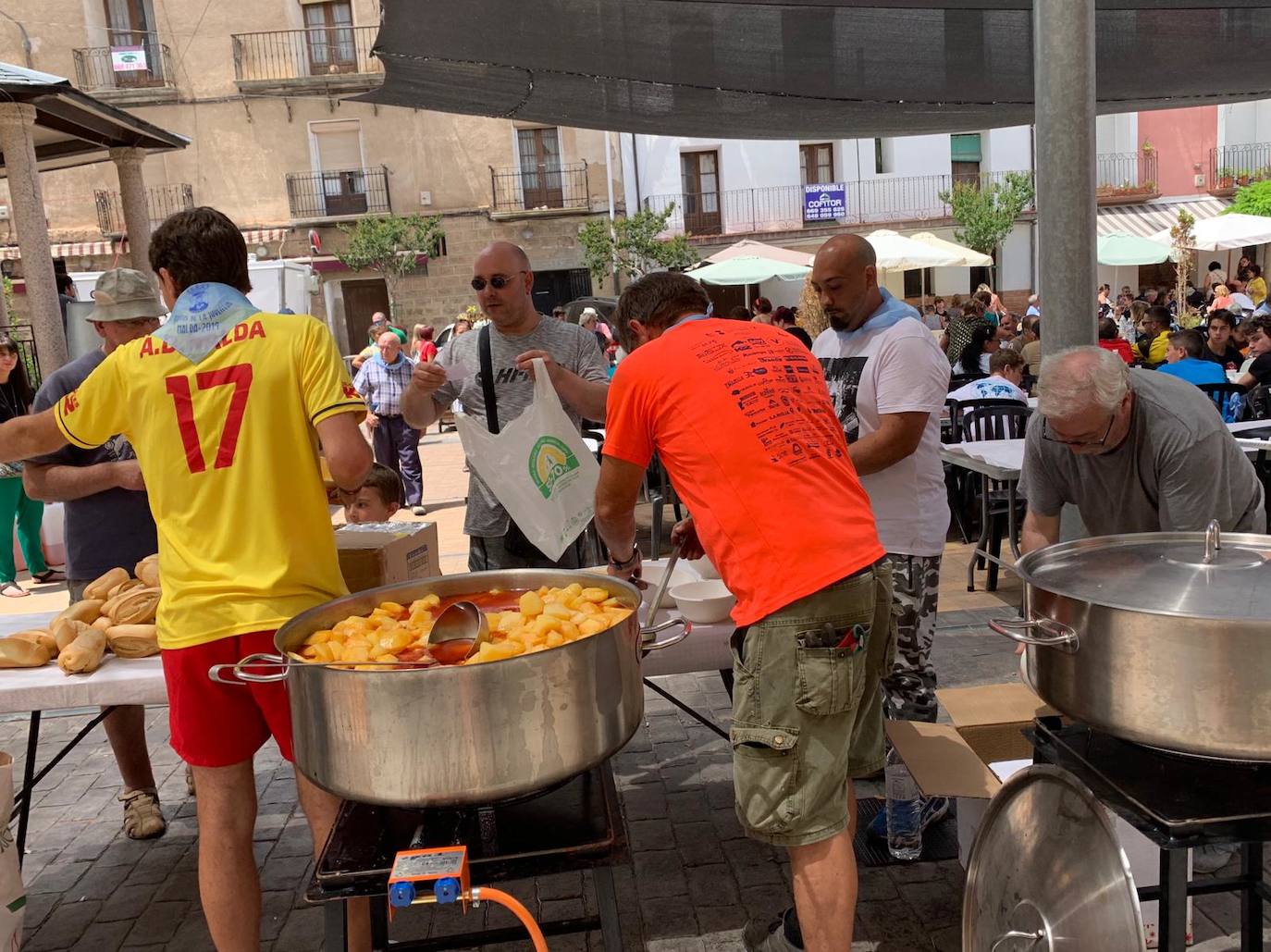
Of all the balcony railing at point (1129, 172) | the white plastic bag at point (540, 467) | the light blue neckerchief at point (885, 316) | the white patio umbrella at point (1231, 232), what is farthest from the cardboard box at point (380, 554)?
the balcony railing at point (1129, 172)

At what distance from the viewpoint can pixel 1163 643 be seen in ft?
5.41

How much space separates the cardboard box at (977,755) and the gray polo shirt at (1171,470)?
1.82 ft

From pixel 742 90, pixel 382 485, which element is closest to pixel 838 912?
pixel 382 485

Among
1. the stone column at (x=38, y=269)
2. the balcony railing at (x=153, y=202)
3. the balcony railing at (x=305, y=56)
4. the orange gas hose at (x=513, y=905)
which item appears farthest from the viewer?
the balcony railing at (x=305, y=56)

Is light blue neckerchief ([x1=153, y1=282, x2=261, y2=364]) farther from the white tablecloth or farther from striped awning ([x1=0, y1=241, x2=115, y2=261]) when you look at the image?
striped awning ([x1=0, y1=241, x2=115, y2=261])

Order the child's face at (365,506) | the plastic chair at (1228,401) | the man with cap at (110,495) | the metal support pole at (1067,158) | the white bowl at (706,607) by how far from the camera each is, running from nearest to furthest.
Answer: the white bowl at (706,607) → the metal support pole at (1067,158) → the man with cap at (110,495) → the child's face at (365,506) → the plastic chair at (1228,401)

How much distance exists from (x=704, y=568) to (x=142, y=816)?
7.08 feet

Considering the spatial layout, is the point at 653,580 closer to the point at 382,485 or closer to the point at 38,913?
the point at 382,485

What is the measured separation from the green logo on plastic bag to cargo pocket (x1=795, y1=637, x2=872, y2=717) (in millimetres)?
1209

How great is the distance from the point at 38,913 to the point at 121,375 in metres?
1.88

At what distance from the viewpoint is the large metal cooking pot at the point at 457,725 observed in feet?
5.53

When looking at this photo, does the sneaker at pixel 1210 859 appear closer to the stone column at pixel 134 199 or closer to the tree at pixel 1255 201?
the stone column at pixel 134 199

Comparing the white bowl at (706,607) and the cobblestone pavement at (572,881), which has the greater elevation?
the white bowl at (706,607)

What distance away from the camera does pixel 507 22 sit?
4289 millimetres
